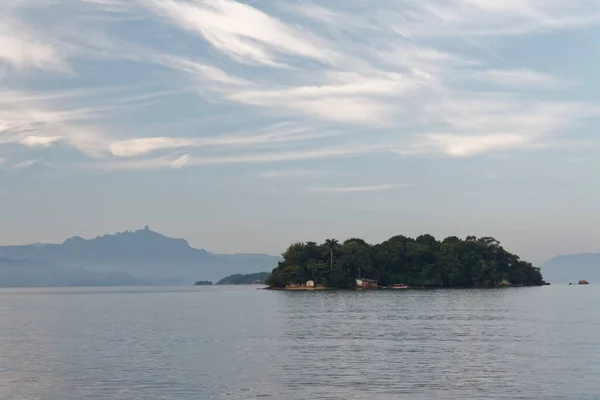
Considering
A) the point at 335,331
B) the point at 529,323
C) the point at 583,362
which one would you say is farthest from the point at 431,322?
the point at 583,362

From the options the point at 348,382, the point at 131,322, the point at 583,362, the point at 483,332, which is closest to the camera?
the point at 348,382

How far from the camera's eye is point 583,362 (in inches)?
2386

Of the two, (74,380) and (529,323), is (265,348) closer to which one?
(74,380)

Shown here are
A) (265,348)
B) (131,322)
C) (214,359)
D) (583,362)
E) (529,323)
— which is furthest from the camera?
(131,322)

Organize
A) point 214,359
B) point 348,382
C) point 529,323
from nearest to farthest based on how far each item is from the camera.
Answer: point 348,382, point 214,359, point 529,323

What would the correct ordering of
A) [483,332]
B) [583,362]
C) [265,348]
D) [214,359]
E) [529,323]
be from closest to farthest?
1. [583,362]
2. [214,359]
3. [265,348]
4. [483,332]
5. [529,323]

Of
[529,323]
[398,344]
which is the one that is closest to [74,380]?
[398,344]

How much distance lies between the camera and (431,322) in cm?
10712

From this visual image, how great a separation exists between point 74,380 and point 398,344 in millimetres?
34796

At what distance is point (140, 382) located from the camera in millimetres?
52656

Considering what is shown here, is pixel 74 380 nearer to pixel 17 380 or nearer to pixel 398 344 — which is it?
pixel 17 380

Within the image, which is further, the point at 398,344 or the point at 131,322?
the point at 131,322

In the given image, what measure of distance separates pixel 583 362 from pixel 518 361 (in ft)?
17.1

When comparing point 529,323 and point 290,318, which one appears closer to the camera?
point 529,323
